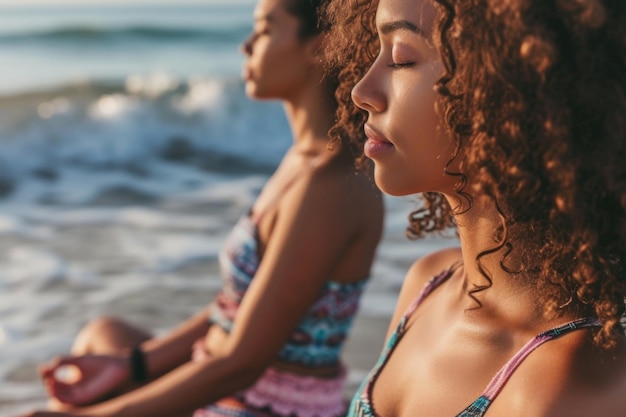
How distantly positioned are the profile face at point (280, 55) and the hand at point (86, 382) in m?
1.00

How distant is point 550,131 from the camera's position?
5.23 feet

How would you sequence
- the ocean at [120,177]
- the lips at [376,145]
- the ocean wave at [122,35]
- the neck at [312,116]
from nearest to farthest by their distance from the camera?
the lips at [376,145], the neck at [312,116], the ocean at [120,177], the ocean wave at [122,35]

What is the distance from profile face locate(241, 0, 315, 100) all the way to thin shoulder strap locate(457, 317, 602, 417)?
176 centimetres

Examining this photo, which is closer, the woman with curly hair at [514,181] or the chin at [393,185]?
the woman with curly hair at [514,181]

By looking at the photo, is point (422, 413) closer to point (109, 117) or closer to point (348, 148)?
point (348, 148)

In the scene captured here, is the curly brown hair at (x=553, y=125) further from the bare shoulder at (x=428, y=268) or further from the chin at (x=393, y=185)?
the bare shoulder at (x=428, y=268)

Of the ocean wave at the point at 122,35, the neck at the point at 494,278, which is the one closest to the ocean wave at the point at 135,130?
the ocean wave at the point at 122,35

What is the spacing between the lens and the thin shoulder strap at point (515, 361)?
1772 mm

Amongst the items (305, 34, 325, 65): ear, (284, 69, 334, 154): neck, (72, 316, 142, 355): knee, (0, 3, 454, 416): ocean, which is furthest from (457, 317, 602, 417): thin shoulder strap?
(72, 316, 142, 355): knee

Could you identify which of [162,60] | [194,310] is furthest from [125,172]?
[162,60]

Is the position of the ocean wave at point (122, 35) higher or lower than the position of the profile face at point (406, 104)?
lower

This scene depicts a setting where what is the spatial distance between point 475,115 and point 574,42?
0.20 meters

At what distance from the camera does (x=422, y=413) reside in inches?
77.0

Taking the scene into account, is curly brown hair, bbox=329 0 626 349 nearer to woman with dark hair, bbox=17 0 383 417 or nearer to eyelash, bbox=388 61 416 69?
eyelash, bbox=388 61 416 69
